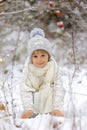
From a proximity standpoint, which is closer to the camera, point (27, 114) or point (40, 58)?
point (27, 114)

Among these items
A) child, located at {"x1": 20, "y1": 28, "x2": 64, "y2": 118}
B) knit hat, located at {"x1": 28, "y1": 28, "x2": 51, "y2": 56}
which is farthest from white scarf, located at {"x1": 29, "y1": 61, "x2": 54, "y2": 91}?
knit hat, located at {"x1": 28, "y1": 28, "x2": 51, "y2": 56}

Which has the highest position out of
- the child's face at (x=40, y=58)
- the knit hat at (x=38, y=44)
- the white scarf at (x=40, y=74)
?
the knit hat at (x=38, y=44)

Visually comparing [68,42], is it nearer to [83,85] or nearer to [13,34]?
[13,34]

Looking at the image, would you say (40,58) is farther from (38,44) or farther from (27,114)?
(27,114)

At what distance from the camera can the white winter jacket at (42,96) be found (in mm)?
4289

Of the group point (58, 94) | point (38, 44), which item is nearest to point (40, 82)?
point (58, 94)

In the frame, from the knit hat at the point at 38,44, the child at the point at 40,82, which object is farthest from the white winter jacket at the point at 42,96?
the knit hat at the point at 38,44

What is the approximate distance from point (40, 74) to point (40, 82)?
0.08 m

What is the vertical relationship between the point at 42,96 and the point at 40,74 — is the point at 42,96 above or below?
below

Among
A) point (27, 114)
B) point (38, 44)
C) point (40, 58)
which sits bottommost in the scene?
point (27, 114)

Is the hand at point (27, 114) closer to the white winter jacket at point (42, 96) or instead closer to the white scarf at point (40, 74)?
the white winter jacket at point (42, 96)

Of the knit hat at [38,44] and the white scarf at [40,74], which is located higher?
the knit hat at [38,44]

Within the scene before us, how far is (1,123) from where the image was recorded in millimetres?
3381

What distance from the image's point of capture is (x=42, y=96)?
432 centimetres
